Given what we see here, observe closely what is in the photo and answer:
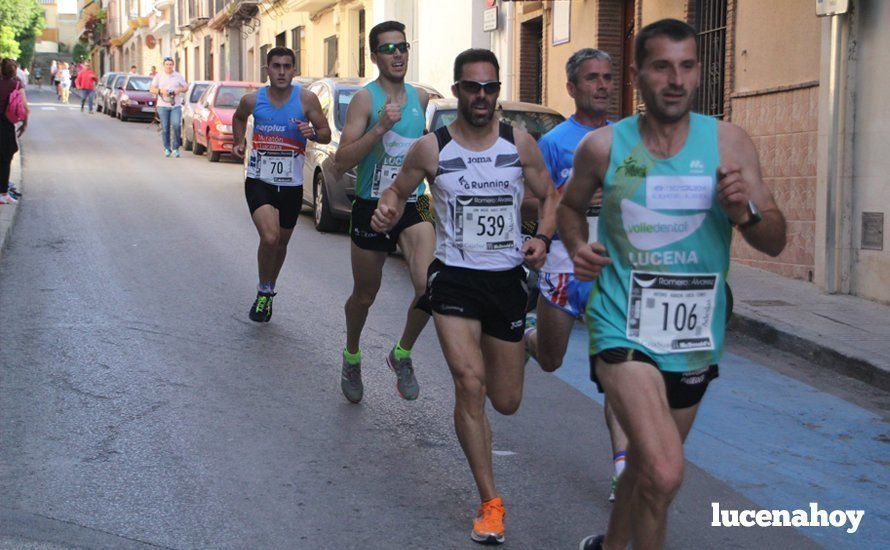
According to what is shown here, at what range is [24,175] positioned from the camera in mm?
21422

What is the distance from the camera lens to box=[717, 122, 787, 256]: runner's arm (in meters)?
3.71

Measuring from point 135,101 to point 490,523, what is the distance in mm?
39827

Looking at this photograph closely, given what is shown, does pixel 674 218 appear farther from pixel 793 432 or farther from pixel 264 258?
pixel 264 258

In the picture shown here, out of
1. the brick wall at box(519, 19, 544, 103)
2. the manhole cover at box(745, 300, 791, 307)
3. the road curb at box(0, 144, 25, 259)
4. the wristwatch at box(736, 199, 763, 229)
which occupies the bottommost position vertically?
the manhole cover at box(745, 300, 791, 307)

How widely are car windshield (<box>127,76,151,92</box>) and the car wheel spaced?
29.9 metres

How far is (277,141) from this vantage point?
9047 mm

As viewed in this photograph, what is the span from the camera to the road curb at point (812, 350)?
8.08 metres

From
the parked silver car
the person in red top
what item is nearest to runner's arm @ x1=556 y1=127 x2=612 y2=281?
the parked silver car

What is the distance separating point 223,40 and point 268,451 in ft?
159

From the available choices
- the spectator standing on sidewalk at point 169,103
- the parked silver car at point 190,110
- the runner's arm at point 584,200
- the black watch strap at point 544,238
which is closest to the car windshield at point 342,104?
the black watch strap at point 544,238

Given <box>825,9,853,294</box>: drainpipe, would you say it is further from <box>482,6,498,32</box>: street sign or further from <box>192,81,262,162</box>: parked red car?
<box>192,81,262,162</box>: parked red car

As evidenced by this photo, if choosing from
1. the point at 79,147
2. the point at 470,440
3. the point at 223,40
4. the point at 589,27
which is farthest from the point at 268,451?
the point at 223,40

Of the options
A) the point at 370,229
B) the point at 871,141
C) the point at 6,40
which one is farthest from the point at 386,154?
the point at 6,40

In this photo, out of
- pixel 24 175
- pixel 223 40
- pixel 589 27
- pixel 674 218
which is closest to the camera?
pixel 674 218
